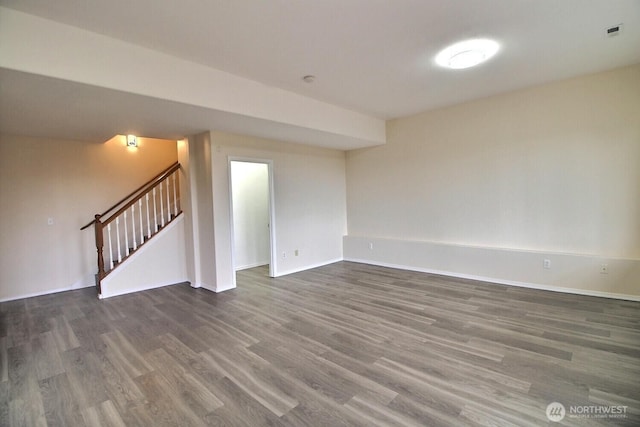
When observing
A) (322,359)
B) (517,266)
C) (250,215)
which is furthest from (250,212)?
(517,266)

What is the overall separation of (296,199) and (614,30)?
465cm

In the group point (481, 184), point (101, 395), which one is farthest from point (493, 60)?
point (101, 395)

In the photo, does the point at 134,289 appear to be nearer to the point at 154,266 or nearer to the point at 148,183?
the point at 154,266

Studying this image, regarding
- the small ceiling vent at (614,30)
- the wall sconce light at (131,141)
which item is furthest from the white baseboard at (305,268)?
the small ceiling vent at (614,30)

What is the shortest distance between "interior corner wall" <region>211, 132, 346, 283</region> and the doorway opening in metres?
0.73

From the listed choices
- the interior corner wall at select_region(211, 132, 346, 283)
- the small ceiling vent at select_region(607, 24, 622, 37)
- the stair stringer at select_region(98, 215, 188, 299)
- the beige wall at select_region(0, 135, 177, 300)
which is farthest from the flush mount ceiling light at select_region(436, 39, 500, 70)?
the beige wall at select_region(0, 135, 177, 300)

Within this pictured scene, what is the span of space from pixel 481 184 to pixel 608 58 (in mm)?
2055

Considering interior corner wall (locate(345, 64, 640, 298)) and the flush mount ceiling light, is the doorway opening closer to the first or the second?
interior corner wall (locate(345, 64, 640, 298))

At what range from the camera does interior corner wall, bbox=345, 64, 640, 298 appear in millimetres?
3744

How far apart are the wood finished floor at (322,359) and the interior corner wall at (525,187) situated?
2.06 ft

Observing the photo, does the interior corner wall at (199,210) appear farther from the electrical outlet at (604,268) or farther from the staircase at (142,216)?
the electrical outlet at (604,268)

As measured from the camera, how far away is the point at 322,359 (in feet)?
8.52

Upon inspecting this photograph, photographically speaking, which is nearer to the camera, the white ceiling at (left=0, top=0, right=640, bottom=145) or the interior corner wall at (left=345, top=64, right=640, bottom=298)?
the white ceiling at (left=0, top=0, right=640, bottom=145)

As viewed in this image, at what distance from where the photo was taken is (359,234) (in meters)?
6.61
